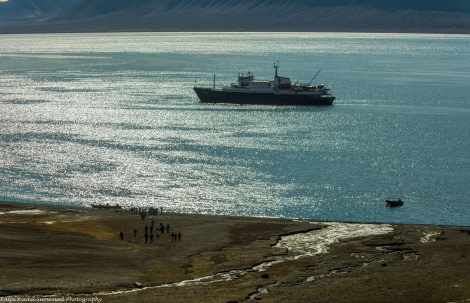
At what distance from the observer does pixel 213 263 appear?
165 ft

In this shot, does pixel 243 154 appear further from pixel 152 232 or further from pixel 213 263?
pixel 213 263

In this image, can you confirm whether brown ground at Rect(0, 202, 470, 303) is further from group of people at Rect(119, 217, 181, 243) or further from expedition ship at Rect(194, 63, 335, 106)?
expedition ship at Rect(194, 63, 335, 106)

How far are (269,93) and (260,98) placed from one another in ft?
5.48

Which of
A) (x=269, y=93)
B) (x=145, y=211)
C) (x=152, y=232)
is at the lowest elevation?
(x=152, y=232)

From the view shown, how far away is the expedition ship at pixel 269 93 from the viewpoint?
146 metres

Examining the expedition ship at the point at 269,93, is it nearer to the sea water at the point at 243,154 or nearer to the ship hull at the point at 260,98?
the ship hull at the point at 260,98

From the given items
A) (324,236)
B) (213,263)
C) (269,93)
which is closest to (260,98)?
(269,93)

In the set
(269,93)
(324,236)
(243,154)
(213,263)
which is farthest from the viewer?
(269,93)

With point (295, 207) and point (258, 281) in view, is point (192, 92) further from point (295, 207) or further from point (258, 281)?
point (258, 281)

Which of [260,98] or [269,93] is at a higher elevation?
[269,93]

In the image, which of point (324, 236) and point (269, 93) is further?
point (269, 93)

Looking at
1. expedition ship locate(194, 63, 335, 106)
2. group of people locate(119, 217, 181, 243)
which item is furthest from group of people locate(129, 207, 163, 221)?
expedition ship locate(194, 63, 335, 106)

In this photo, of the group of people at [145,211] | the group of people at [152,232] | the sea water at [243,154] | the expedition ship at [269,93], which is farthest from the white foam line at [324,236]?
the expedition ship at [269,93]

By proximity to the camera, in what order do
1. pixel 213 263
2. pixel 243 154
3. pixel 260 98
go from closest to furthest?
pixel 213 263 < pixel 243 154 < pixel 260 98
